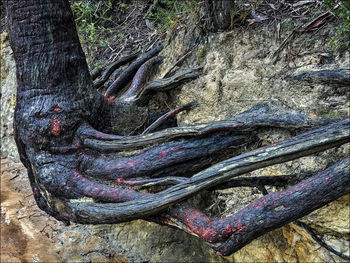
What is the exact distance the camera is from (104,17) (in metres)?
5.02

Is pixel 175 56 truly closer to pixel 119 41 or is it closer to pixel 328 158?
pixel 119 41

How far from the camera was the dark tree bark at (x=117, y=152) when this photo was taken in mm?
1831

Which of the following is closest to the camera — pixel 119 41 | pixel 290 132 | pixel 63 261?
pixel 290 132

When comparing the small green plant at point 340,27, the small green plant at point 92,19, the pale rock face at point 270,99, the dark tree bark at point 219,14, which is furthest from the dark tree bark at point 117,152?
the small green plant at point 92,19

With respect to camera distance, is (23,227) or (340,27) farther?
(23,227)

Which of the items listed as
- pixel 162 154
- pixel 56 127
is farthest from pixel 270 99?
pixel 56 127

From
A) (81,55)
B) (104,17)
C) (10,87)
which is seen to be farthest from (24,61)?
(10,87)

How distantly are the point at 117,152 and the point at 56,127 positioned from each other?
18.8 inches

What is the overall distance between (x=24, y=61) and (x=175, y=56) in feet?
4.84

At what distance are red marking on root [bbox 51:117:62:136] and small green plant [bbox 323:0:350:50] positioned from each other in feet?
6.37

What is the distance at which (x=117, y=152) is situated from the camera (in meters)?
2.53

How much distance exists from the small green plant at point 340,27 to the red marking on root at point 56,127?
1.94 metres

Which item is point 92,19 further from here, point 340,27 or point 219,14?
point 340,27

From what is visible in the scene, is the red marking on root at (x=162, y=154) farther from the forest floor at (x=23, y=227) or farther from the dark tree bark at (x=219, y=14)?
the forest floor at (x=23, y=227)
